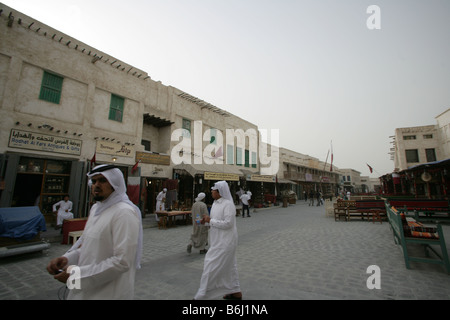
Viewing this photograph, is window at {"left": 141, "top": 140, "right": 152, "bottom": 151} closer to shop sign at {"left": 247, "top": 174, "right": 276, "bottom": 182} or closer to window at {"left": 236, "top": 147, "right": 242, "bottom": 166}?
shop sign at {"left": 247, "top": 174, "right": 276, "bottom": 182}

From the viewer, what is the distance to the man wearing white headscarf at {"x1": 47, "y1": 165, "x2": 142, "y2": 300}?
1.55 metres

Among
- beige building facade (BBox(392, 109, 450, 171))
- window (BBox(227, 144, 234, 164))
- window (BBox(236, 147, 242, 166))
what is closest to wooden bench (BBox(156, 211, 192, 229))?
window (BBox(227, 144, 234, 164))

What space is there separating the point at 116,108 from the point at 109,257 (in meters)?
12.6

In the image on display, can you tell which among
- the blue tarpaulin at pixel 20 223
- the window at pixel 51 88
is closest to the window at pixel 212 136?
the window at pixel 51 88

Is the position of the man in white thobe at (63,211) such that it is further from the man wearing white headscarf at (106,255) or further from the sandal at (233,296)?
the man wearing white headscarf at (106,255)

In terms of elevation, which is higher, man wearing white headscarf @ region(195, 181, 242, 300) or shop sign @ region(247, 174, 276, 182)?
shop sign @ region(247, 174, 276, 182)

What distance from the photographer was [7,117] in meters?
8.47

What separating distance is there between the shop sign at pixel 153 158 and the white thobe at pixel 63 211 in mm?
4463

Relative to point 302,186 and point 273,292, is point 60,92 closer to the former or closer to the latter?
point 273,292

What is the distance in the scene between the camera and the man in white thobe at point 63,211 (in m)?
8.81

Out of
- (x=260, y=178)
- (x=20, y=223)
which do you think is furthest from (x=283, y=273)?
(x=260, y=178)

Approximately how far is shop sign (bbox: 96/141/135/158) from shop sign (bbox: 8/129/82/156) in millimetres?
990

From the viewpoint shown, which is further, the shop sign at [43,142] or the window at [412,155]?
the window at [412,155]

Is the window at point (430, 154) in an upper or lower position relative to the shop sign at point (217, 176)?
upper
